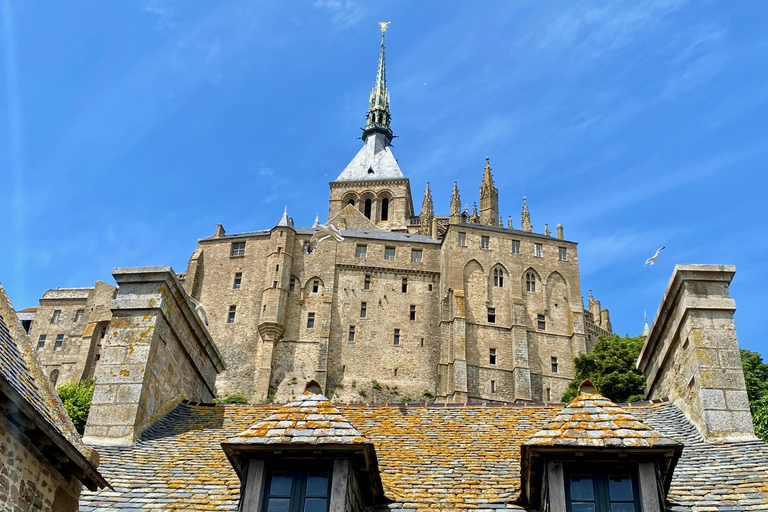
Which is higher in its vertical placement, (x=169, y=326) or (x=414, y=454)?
(x=169, y=326)

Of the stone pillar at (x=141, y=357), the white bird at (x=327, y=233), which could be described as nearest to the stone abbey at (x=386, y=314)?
the white bird at (x=327, y=233)

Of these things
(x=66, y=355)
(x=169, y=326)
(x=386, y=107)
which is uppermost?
(x=386, y=107)

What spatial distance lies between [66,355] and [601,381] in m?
50.9

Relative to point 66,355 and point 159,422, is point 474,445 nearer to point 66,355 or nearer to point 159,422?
point 159,422

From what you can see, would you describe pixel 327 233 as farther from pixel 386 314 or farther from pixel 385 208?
pixel 385 208

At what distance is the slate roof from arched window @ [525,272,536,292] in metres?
65.5

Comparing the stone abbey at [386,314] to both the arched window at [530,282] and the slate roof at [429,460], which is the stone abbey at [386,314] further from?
the slate roof at [429,460]

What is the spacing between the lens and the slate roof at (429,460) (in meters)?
8.53

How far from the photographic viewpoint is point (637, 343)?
2329 inches

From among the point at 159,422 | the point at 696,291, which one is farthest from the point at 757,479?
the point at 159,422

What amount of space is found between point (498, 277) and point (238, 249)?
2292cm

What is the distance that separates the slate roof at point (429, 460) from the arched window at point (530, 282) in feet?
215

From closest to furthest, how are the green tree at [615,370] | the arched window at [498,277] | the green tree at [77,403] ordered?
the green tree at [77,403], the green tree at [615,370], the arched window at [498,277]

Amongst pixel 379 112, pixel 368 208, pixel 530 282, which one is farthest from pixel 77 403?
pixel 379 112
